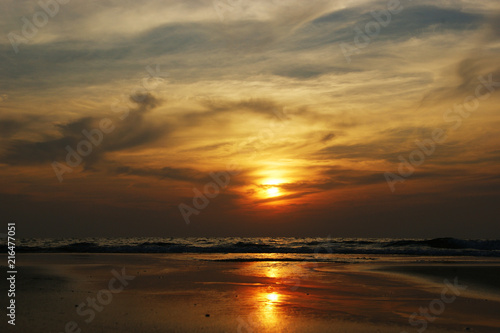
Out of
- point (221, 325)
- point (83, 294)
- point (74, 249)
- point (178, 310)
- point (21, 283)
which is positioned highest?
point (74, 249)

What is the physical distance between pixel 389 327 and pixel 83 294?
340 inches

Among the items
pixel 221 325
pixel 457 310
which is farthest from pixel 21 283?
pixel 457 310

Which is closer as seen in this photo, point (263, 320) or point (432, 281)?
point (263, 320)

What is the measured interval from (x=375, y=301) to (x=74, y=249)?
3826 centimetres

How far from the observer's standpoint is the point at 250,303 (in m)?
11.7

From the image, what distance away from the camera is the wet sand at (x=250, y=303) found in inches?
362

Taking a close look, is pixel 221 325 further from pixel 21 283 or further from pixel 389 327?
pixel 21 283

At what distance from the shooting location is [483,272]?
21.5 meters

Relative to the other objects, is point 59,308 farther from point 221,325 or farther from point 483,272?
point 483,272

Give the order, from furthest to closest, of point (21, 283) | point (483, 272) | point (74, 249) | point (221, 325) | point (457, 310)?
point (74, 249)
point (483, 272)
point (21, 283)
point (457, 310)
point (221, 325)

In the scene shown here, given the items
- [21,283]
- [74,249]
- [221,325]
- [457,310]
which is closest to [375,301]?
[457,310]

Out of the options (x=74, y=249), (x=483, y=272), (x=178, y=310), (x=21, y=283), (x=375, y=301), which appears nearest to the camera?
(x=178, y=310)

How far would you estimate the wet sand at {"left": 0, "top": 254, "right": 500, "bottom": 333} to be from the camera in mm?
9188

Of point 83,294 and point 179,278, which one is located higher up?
point 179,278
